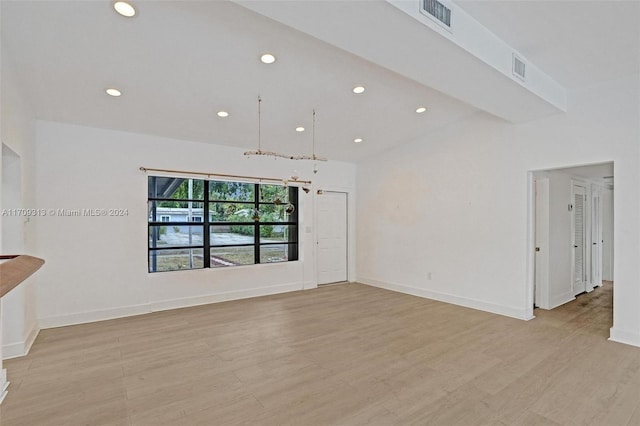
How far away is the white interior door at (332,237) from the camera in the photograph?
275 inches

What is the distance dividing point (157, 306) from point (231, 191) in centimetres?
223

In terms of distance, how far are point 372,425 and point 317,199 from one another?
195 inches

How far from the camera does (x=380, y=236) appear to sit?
6.81 m

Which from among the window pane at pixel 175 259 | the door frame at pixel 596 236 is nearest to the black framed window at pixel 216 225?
the window pane at pixel 175 259

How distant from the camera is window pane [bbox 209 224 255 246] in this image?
566 cm

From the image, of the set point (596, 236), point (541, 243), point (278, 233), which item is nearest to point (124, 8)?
point (278, 233)

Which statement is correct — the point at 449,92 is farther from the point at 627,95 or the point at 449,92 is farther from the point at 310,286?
the point at 310,286

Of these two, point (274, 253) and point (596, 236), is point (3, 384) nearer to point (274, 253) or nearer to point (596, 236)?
point (274, 253)

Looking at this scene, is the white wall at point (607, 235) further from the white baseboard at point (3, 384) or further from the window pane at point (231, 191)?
the white baseboard at point (3, 384)

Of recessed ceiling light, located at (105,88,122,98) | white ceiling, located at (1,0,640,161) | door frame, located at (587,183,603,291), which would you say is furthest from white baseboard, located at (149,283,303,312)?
door frame, located at (587,183,603,291)

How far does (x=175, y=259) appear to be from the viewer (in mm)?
5285

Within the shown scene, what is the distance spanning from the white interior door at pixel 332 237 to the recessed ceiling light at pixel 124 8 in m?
4.70

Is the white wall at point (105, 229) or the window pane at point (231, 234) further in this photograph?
the window pane at point (231, 234)

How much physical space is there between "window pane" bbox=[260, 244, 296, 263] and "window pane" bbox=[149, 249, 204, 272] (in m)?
1.18
